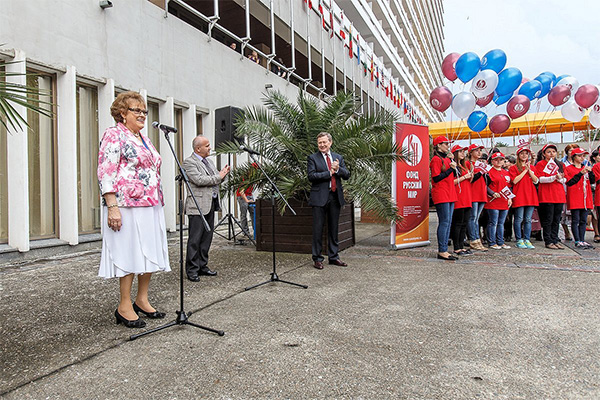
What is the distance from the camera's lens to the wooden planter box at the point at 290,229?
6672mm

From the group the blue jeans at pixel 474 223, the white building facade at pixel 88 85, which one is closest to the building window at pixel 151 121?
the white building facade at pixel 88 85

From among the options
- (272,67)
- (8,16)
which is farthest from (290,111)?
(272,67)

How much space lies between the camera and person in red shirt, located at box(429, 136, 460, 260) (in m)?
6.02

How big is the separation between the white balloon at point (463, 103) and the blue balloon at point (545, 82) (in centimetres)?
272

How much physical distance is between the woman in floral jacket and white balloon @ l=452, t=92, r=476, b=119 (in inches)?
313

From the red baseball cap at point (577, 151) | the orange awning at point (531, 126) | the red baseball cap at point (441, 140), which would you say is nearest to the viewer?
the red baseball cap at point (441, 140)

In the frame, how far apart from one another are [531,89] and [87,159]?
419 inches

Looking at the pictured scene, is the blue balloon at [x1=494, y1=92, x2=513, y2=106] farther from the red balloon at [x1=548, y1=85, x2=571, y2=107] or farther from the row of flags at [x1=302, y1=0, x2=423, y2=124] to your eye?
the row of flags at [x1=302, y1=0, x2=423, y2=124]

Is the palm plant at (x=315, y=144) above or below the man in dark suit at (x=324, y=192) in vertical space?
above

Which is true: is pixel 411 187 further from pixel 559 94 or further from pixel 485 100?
pixel 559 94

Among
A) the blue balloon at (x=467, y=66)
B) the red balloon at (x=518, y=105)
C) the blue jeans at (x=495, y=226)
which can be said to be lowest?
the blue jeans at (x=495, y=226)

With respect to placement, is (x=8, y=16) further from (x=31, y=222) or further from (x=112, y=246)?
(x=112, y=246)

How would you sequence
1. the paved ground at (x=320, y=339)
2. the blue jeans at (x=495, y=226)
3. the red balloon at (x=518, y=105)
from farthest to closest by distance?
1. the red balloon at (x=518, y=105)
2. the blue jeans at (x=495, y=226)
3. the paved ground at (x=320, y=339)

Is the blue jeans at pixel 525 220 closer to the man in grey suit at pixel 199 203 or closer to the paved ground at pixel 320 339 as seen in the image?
the paved ground at pixel 320 339
